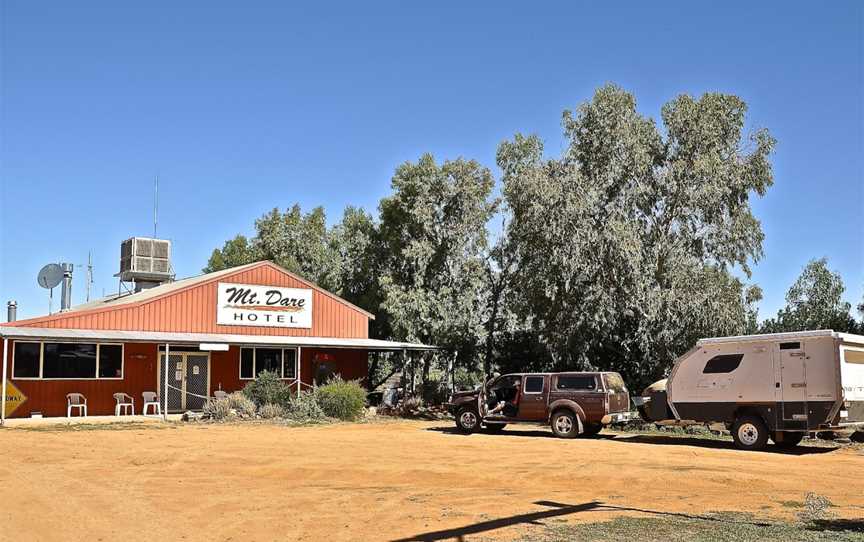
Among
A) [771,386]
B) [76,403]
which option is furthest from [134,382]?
[771,386]

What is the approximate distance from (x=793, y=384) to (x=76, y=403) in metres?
21.6

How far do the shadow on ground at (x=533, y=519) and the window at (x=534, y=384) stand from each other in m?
10.8

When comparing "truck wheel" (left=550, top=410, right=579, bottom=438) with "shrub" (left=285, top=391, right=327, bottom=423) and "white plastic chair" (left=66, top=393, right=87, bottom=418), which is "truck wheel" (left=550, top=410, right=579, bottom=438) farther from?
"white plastic chair" (left=66, top=393, right=87, bottom=418)

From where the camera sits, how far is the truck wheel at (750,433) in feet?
59.9

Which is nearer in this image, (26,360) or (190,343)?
(26,360)

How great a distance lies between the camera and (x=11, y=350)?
26125 millimetres

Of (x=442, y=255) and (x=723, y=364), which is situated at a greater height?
(x=442, y=255)

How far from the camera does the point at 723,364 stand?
1894cm

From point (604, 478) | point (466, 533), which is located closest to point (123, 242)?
point (604, 478)

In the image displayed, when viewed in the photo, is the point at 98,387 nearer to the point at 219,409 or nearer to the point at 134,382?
the point at 134,382

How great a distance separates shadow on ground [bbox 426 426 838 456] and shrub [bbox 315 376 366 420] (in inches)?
127

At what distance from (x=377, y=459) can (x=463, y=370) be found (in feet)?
78.2

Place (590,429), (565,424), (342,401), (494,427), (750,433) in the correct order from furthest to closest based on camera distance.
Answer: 1. (342,401)
2. (494,427)
3. (590,429)
4. (565,424)
5. (750,433)

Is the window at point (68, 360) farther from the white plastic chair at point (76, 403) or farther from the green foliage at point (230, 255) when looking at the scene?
the green foliage at point (230, 255)
